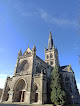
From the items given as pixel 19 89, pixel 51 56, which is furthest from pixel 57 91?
pixel 51 56

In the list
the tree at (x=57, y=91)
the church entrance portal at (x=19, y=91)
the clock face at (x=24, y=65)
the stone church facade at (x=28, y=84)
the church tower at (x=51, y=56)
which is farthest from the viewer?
the church tower at (x=51, y=56)

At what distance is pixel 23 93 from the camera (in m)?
20.6

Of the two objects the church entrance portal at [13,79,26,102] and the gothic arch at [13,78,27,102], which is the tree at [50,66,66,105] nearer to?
the gothic arch at [13,78,27,102]

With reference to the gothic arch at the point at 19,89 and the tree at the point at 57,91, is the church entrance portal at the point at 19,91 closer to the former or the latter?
the gothic arch at the point at 19,89

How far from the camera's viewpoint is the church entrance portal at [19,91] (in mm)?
20091

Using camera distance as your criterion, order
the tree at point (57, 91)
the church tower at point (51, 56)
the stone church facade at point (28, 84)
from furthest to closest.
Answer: the church tower at point (51, 56), the stone church facade at point (28, 84), the tree at point (57, 91)

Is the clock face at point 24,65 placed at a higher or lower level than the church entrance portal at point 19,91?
higher

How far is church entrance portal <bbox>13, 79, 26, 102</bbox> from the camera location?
2009 centimetres

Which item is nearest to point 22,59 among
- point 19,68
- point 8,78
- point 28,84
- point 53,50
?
point 19,68

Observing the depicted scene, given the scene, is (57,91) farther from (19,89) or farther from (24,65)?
(24,65)

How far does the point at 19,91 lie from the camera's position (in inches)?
834

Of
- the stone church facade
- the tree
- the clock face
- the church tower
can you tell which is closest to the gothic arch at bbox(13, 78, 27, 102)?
the stone church facade

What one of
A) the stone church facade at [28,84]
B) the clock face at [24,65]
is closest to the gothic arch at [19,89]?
the stone church facade at [28,84]

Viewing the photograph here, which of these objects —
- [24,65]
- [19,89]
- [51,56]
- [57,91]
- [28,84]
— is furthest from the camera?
[51,56]
